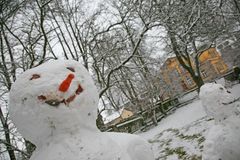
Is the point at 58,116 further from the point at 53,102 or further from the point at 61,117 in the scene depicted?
the point at 53,102

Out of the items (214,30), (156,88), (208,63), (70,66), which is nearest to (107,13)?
(214,30)

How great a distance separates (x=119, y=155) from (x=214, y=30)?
30.0 feet

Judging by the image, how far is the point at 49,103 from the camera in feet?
9.21

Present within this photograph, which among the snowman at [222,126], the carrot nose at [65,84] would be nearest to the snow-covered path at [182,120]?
the snowman at [222,126]

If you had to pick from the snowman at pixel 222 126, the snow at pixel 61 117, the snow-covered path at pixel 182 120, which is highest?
the snow at pixel 61 117

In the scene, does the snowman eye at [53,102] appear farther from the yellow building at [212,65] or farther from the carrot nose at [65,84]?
the yellow building at [212,65]

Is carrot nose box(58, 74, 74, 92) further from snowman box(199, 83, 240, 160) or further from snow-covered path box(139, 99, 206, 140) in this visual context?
snow-covered path box(139, 99, 206, 140)

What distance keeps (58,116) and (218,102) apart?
3.69 metres

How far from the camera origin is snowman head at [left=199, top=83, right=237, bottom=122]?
5.14 metres

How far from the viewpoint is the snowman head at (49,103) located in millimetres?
2803

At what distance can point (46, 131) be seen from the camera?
2852mm

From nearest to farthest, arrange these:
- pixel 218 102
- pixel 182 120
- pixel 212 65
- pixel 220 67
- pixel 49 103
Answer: pixel 49 103
pixel 218 102
pixel 182 120
pixel 212 65
pixel 220 67

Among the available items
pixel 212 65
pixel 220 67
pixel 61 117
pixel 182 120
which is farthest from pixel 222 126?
pixel 220 67

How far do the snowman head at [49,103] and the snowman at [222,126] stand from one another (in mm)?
3283
